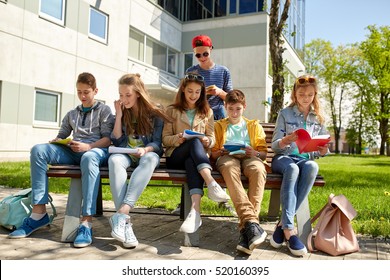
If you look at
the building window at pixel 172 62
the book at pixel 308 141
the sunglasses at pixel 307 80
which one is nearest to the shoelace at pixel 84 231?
the book at pixel 308 141

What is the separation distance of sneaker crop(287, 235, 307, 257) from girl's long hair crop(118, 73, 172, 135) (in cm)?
145

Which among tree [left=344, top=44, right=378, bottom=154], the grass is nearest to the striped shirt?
the grass

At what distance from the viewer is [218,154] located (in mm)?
3385

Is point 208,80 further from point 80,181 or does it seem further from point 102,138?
point 80,181

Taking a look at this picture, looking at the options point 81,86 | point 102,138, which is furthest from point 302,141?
point 81,86

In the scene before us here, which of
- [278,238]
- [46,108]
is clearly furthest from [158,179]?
[46,108]

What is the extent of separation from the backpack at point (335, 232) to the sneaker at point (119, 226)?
4.69 ft

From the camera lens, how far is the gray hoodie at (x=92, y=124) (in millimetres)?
3545

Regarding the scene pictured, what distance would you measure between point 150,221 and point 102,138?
3.40 ft

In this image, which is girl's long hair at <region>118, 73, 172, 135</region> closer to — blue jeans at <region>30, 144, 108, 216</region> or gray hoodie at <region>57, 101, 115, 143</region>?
gray hoodie at <region>57, 101, 115, 143</region>

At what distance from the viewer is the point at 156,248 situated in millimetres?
2971

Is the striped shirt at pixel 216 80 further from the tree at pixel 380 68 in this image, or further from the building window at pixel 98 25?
the tree at pixel 380 68

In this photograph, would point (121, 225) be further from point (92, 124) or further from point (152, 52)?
point (152, 52)
